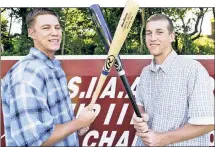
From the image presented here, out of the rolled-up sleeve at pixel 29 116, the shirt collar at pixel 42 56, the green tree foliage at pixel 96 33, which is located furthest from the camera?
the green tree foliage at pixel 96 33

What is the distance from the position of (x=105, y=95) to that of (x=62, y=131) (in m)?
0.28

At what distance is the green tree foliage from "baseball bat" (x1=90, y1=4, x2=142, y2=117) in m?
0.07

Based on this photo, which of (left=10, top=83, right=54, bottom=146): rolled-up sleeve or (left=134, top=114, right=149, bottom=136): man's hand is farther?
(left=134, top=114, right=149, bottom=136): man's hand

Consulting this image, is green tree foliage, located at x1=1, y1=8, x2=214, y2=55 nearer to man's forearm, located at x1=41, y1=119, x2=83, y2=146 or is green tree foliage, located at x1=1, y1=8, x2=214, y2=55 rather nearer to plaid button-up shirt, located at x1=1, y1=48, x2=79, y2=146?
plaid button-up shirt, located at x1=1, y1=48, x2=79, y2=146

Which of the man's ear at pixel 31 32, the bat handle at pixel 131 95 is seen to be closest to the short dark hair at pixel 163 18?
the bat handle at pixel 131 95

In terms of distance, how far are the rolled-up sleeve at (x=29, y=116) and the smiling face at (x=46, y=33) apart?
19 cm

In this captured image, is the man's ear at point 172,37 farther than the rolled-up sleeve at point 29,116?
Yes

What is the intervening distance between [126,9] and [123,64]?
277mm

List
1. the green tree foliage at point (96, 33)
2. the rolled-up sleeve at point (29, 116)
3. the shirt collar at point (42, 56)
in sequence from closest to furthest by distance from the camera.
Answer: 1. the rolled-up sleeve at point (29, 116)
2. the shirt collar at point (42, 56)
3. the green tree foliage at point (96, 33)

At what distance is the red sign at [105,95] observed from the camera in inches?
62.3

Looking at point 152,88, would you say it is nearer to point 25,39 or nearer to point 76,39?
point 76,39

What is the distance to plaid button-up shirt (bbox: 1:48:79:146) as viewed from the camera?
1334 millimetres

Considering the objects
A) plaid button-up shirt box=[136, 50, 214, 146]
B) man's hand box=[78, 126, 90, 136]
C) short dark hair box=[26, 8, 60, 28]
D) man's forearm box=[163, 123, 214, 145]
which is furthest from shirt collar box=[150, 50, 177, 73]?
short dark hair box=[26, 8, 60, 28]

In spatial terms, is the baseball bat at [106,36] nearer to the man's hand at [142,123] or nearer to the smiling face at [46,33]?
the man's hand at [142,123]
